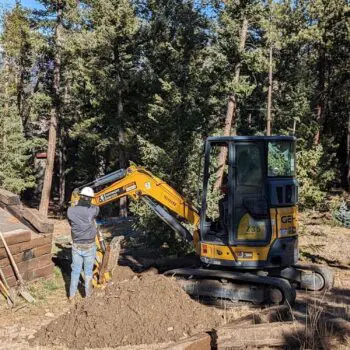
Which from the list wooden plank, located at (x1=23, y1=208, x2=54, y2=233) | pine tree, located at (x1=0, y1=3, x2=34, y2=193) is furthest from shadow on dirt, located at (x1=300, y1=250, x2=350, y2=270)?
pine tree, located at (x1=0, y1=3, x2=34, y2=193)

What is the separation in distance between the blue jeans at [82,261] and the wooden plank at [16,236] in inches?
50.6

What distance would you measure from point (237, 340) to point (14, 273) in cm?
515

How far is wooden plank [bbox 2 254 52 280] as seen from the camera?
366 inches

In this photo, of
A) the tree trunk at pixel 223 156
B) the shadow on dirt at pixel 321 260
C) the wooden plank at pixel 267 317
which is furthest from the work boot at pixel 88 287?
the shadow on dirt at pixel 321 260

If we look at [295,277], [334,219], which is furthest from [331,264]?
[334,219]

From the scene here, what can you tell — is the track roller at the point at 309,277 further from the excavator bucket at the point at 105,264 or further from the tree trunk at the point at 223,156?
the tree trunk at the point at 223,156

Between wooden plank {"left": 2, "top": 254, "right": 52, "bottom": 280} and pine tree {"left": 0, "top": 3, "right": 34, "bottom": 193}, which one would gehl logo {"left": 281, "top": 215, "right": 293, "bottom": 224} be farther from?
pine tree {"left": 0, "top": 3, "right": 34, "bottom": 193}

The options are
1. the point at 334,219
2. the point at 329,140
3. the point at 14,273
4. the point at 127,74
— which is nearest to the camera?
the point at 14,273

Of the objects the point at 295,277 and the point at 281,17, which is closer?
the point at 295,277

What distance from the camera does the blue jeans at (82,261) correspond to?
8.98 meters

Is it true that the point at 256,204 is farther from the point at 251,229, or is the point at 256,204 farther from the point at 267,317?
the point at 267,317

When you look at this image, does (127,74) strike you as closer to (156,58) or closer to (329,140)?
(156,58)

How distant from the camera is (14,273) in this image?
30.9 ft

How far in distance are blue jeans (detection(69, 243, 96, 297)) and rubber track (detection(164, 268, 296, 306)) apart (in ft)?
5.10
